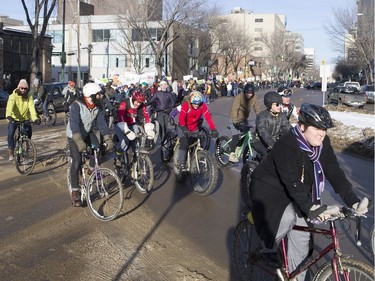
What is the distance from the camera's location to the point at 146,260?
4.79m

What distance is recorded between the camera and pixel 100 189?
6.29 m

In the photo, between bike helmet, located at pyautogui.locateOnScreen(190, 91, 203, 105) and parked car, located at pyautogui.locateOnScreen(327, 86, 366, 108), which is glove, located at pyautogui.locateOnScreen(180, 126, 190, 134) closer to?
bike helmet, located at pyautogui.locateOnScreen(190, 91, 203, 105)

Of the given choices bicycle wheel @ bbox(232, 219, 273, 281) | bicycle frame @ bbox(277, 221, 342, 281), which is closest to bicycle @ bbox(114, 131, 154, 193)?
→ bicycle wheel @ bbox(232, 219, 273, 281)

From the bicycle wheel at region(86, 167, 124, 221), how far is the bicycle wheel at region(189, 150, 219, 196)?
156cm

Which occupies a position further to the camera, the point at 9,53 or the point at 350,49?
the point at 350,49

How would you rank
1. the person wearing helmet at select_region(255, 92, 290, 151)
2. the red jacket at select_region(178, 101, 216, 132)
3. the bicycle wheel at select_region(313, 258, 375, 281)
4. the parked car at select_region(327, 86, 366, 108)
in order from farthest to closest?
the parked car at select_region(327, 86, 366, 108) < the red jacket at select_region(178, 101, 216, 132) < the person wearing helmet at select_region(255, 92, 290, 151) < the bicycle wheel at select_region(313, 258, 375, 281)

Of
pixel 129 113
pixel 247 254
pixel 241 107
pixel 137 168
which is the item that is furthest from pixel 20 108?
pixel 247 254

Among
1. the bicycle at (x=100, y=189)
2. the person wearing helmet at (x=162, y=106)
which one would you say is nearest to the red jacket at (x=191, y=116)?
the bicycle at (x=100, y=189)

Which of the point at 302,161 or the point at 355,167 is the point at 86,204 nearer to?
the point at 302,161

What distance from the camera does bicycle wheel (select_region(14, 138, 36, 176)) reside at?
8.83m

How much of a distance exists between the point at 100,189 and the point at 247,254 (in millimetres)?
2802

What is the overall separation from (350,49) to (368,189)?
164 ft

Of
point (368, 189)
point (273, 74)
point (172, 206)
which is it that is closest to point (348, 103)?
point (368, 189)

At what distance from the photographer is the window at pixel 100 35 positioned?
72.1 metres
